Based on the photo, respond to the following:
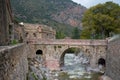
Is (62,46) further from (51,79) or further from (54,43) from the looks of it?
(51,79)

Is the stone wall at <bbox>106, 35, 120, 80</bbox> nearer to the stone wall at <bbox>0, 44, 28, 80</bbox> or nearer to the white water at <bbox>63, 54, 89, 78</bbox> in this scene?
the white water at <bbox>63, 54, 89, 78</bbox>

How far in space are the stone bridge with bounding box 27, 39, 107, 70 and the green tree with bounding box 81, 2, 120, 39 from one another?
871 cm

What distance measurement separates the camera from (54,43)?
1797 inches

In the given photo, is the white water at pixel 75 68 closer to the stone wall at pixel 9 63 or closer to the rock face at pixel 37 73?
the rock face at pixel 37 73

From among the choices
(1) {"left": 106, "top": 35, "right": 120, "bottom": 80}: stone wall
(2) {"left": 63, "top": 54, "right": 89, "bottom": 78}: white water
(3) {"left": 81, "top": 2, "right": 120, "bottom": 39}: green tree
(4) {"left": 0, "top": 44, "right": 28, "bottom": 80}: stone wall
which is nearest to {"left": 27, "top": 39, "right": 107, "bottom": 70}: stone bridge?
(2) {"left": 63, "top": 54, "right": 89, "bottom": 78}: white water

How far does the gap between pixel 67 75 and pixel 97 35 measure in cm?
2540

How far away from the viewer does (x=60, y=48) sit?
46031mm

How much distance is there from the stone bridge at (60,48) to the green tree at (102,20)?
8.71 m

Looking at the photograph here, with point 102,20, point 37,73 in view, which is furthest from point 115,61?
point 102,20

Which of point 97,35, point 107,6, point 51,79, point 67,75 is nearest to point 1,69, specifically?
point 51,79

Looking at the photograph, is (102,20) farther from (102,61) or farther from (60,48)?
(60,48)

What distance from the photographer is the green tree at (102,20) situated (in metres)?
52.6

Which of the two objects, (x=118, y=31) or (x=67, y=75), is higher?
(x=118, y=31)

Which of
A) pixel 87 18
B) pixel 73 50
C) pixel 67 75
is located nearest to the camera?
pixel 67 75
